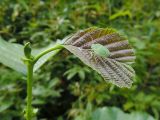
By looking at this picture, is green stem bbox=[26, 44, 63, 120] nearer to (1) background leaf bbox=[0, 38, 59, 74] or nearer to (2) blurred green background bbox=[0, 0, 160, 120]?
(1) background leaf bbox=[0, 38, 59, 74]

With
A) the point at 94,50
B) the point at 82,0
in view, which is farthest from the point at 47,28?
the point at 94,50

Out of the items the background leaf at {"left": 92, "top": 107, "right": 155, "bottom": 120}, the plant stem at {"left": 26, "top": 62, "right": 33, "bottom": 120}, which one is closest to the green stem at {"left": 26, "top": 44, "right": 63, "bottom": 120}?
the plant stem at {"left": 26, "top": 62, "right": 33, "bottom": 120}

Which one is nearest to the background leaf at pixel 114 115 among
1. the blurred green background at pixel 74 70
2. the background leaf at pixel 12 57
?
the blurred green background at pixel 74 70

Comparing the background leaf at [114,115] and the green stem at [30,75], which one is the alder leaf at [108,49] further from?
the background leaf at [114,115]

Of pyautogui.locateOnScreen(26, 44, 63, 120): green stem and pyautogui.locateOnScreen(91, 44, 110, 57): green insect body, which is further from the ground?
pyautogui.locateOnScreen(91, 44, 110, 57): green insect body

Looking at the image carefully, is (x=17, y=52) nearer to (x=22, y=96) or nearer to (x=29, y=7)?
(x=22, y=96)

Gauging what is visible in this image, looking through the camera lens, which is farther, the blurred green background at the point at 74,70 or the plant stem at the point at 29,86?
the blurred green background at the point at 74,70

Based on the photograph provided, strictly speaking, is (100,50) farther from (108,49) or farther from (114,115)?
(114,115)
